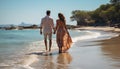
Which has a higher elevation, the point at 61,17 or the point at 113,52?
the point at 61,17

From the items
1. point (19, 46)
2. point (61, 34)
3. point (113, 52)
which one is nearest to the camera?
point (113, 52)

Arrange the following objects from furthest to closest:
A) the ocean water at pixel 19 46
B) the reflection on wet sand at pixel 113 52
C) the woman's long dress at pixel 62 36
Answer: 1. the woman's long dress at pixel 62 36
2. the ocean water at pixel 19 46
3. the reflection on wet sand at pixel 113 52

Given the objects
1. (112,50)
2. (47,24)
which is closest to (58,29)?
(47,24)

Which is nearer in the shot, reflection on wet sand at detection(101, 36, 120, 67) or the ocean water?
reflection on wet sand at detection(101, 36, 120, 67)

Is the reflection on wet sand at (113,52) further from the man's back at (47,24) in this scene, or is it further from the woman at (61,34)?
the man's back at (47,24)

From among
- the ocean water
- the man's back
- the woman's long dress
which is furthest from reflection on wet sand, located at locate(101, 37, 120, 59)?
the ocean water

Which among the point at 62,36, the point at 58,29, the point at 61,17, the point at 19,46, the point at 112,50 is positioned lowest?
the point at 19,46

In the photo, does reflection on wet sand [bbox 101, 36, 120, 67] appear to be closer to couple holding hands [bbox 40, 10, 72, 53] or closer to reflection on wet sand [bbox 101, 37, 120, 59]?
reflection on wet sand [bbox 101, 37, 120, 59]

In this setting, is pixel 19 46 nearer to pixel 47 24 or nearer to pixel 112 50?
pixel 47 24

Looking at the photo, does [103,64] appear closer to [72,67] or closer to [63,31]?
[72,67]

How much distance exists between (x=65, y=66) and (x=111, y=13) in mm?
69451

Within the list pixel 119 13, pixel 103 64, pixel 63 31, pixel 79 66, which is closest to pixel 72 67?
pixel 79 66

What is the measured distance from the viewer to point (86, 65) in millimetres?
8047

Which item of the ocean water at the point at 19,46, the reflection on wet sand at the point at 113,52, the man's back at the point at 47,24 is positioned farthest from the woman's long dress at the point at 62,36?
the reflection on wet sand at the point at 113,52
